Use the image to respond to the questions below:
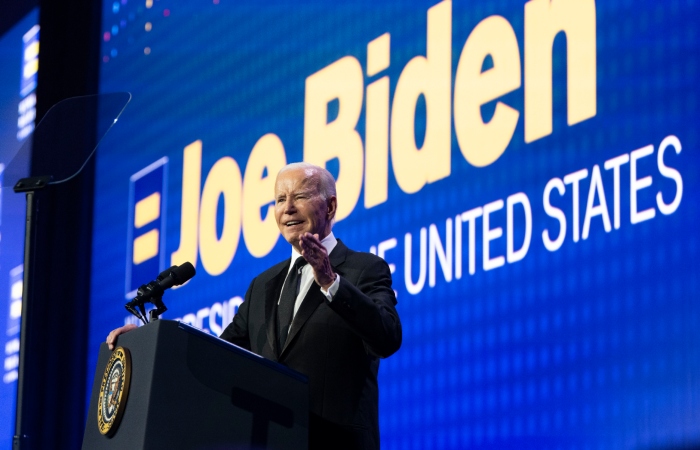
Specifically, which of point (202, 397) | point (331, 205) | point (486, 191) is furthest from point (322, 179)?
point (486, 191)

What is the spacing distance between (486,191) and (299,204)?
1.16 metres

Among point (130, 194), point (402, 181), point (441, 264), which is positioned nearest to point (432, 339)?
point (441, 264)

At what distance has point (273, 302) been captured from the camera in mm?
2578

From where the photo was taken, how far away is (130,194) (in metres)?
5.34

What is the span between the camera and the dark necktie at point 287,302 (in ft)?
8.18

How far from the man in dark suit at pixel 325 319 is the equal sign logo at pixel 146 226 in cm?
243

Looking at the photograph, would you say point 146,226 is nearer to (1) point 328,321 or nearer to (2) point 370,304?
(1) point 328,321

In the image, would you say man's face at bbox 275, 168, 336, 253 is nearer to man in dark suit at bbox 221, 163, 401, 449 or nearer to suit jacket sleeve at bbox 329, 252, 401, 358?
man in dark suit at bbox 221, 163, 401, 449

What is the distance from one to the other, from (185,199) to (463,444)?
2.05 meters

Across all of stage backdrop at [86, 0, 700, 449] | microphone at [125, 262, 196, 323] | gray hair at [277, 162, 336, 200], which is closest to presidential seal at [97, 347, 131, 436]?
microphone at [125, 262, 196, 323]

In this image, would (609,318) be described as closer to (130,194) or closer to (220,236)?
(220,236)

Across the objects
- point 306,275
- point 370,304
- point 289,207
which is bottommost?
point 370,304

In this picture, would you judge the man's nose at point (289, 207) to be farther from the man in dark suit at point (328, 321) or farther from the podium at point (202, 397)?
the podium at point (202, 397)

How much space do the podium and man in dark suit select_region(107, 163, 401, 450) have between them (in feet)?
0.49
